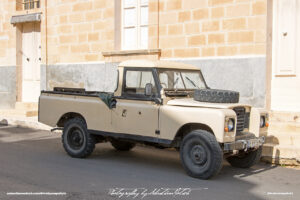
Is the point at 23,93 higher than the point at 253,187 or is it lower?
higher

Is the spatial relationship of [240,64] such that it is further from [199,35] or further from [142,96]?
[142,96]

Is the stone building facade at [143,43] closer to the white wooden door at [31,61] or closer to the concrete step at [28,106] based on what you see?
the white wooden door at [31,61]

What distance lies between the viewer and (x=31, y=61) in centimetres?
1557

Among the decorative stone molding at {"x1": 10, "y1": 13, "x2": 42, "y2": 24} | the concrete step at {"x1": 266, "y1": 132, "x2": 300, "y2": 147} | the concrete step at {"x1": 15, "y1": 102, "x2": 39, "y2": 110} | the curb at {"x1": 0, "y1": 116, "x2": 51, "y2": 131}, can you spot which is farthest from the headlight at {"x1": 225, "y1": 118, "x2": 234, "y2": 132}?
the decorative stone molding at {"x1": 10, "y1": 13, "x2": 42, "y2": 24}

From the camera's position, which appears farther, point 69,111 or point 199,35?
point 199,35

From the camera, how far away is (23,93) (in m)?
15.6

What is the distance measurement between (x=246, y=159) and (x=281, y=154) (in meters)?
0.90

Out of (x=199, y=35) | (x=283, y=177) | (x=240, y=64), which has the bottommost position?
(x=283, y=177)

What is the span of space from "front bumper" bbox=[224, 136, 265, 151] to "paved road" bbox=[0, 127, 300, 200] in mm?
519

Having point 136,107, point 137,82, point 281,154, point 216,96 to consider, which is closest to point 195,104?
point 216,96

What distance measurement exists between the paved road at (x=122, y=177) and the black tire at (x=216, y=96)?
4.03ft

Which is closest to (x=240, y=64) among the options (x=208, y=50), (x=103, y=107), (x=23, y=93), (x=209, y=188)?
(x=208, y=50)

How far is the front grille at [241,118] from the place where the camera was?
675 cm

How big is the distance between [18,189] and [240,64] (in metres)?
6.21
